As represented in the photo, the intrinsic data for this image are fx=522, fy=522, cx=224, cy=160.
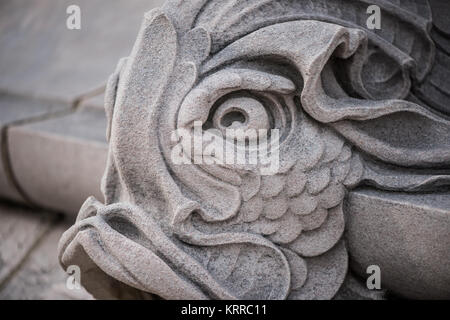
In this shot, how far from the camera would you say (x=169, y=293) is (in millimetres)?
1267

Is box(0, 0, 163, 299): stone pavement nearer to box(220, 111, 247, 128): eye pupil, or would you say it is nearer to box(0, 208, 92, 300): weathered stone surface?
box(0, 208, 92, 300): weathered stone surface

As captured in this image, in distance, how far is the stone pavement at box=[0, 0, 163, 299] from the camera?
6.82 ft

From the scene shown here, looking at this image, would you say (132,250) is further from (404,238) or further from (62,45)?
(62,45)

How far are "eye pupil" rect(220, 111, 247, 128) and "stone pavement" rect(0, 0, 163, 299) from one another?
77 cm

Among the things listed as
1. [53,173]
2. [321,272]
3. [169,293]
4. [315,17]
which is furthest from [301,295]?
[53,173]

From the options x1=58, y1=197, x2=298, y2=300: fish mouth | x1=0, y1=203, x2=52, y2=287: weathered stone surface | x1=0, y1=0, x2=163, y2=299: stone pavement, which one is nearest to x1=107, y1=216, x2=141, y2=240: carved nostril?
x1=58, y1=197, x2=298, y2=300: fish mouth

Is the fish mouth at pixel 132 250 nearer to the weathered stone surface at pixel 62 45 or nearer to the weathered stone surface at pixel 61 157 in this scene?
the weathered stone surface at pixel 61 157

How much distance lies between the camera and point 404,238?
53.1 inches

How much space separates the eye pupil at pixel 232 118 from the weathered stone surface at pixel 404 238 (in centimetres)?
35

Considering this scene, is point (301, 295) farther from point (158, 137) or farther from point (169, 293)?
point (158, 137)

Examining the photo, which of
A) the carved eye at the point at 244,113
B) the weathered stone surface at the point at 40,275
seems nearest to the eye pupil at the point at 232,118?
the carved eye at the point at 244,113

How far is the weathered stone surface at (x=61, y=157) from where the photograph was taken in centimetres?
204

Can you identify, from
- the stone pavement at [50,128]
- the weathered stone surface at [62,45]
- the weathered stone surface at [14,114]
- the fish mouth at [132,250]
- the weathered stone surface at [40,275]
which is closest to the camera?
the fish mouth at [132,250]

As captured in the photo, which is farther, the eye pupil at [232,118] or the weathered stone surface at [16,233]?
the weathered stone surface at [16,233]
